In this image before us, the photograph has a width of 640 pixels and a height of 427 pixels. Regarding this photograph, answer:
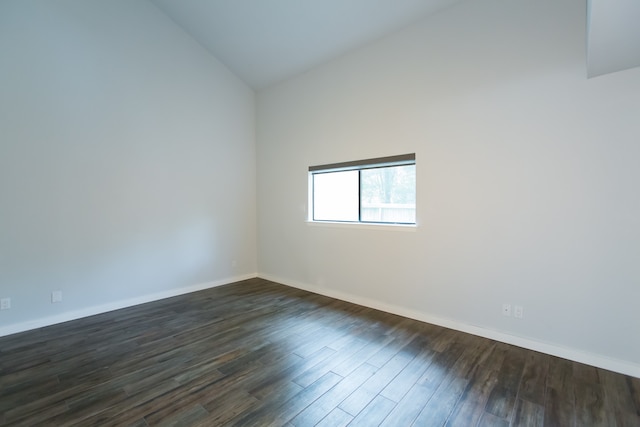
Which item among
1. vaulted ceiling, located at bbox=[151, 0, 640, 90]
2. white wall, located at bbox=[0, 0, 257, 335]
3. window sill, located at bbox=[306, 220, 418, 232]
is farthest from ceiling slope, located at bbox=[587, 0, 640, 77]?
white wall, located at bbox=[0, 0, 257, 335]

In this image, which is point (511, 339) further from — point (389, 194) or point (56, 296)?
point (56, 296)

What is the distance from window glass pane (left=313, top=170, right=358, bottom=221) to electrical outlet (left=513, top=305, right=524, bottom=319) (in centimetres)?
205

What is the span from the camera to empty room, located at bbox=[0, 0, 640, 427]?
6.74 feet

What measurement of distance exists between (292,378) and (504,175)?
8.39ft

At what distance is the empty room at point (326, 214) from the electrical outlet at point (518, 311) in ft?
0.07

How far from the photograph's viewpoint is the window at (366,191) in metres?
3.48

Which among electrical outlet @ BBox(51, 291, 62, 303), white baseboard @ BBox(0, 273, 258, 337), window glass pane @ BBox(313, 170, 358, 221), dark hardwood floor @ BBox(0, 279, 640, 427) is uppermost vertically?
window glass pane @ BBox(313, 170, 358, 221)

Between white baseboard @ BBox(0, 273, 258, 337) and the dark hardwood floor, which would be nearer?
the dark hardwood floor

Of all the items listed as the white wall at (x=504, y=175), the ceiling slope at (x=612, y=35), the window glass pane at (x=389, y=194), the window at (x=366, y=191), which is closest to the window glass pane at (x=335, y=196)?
the window at (x=366, y=191)

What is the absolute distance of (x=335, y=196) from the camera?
434 cm

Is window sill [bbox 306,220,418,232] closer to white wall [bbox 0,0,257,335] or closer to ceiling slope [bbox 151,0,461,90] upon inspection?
white wall [bbox 0,0,257,335]

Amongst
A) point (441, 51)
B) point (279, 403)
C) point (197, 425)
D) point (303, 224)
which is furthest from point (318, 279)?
point (441, 51)

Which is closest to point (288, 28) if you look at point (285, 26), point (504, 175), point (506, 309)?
point (285, 26)

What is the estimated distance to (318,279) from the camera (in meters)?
4.31
